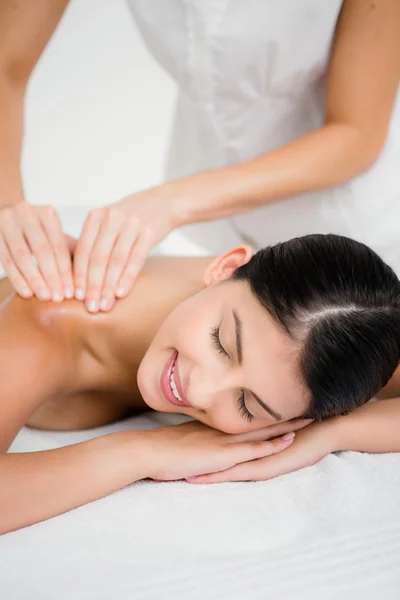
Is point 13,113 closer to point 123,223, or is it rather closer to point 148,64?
point 123,223

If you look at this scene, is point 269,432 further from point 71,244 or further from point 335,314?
point 71,244

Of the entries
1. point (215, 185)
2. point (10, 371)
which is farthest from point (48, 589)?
point (215, 185)

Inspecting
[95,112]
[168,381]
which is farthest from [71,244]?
[95,112]

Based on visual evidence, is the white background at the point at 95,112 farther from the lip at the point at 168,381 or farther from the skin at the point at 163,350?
the lip at the point at 168,381

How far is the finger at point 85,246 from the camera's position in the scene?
3.61ft

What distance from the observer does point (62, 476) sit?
951 millimetres

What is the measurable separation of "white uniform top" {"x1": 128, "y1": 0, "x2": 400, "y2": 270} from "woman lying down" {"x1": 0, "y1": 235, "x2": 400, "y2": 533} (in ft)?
1.59

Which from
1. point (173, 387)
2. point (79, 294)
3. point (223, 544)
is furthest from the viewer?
point (79, 294)

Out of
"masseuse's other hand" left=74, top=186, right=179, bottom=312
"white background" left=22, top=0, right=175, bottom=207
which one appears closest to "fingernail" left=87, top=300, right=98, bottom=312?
"masseuse's other hand" left=74, top=186, right=179, bottom=312

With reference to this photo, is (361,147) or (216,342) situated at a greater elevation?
(361,147)

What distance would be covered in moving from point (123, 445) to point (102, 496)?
0.26 feet

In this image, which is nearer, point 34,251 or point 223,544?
point 223,544

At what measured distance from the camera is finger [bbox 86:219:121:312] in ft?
3.61

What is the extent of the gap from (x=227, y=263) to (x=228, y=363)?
25 centimetres
